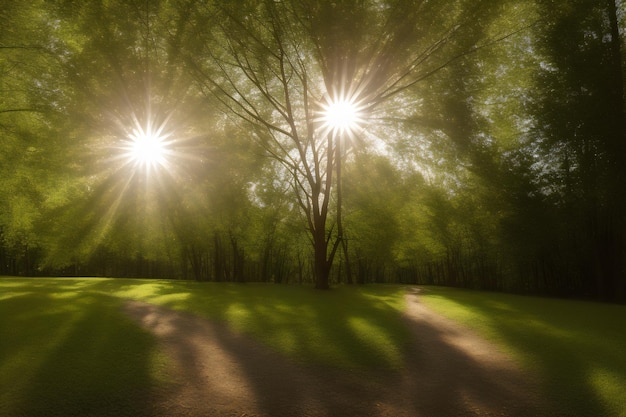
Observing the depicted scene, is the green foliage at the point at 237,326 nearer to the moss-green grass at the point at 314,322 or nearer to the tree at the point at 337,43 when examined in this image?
the moss-green grass at the point at 314,322

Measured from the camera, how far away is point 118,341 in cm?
677

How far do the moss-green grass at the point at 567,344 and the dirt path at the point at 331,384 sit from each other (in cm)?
47

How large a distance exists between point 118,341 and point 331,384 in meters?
4.05

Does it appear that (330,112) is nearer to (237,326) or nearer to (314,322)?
(314,322)

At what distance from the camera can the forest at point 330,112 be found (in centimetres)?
1320

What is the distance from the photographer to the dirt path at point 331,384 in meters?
4.82

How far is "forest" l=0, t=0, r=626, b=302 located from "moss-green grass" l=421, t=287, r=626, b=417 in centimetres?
602

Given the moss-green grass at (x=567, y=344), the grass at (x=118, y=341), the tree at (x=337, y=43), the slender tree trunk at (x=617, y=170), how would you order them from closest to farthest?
the grass at (x=118, y=341)
the moss-green grass at (x=567, y=344)
the tree at (x=337, y=43)
the slender tree trunk at (x=617, y=170)

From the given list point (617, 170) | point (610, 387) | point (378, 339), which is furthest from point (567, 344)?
point (617, 170)

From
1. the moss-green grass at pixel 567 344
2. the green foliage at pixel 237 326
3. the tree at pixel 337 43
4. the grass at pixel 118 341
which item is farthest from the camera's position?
the tree at pixel 337 43

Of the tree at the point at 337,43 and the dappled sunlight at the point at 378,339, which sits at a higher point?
the tree at the point at 337,43

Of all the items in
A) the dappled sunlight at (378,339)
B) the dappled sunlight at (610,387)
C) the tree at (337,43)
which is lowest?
the dappled sunlight at (610,387)

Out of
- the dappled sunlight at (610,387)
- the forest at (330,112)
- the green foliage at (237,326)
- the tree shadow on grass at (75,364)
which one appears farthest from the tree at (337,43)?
the dappled sunlight at (610,387)

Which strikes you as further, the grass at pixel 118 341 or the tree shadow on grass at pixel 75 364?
the grass at pixel 118 341
